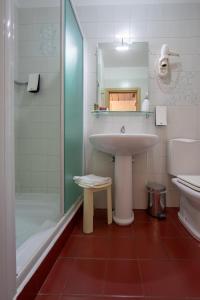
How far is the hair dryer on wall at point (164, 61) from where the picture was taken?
1.79 m

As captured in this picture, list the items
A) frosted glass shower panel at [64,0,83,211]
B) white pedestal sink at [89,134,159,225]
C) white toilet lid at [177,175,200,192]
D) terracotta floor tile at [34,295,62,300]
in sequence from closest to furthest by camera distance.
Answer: terracotta floor tile at [34,295,62,300] → white toilet lid at [177,175,200,192] → frosted glass shower panel at [64,0,83,211] → white pedestal sink at [89,134,159,225]

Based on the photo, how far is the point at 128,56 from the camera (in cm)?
186

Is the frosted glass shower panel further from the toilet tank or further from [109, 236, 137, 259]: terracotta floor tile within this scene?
the toilet tank

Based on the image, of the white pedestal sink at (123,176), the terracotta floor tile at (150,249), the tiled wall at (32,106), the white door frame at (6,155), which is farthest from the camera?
the tiled wall at (32,106)

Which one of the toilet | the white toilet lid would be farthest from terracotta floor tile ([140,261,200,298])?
the toilet

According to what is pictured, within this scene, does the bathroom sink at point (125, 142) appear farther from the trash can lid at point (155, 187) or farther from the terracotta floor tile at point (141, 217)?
the terracotta floor tile at point (141, 217)

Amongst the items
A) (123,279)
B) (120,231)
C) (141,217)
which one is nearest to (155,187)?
(141,217)

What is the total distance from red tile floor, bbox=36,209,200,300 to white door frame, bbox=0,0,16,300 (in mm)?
315

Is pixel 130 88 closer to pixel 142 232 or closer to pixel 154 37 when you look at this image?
pixel 154 37

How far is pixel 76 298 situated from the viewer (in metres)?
0.81

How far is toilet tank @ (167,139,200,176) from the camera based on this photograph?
1694mm

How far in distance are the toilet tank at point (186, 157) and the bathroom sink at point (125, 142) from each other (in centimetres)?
34

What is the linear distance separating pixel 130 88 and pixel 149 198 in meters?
1.09

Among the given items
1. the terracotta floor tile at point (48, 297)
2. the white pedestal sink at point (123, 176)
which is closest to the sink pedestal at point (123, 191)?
the white pedestal sink at point (123, 176)
